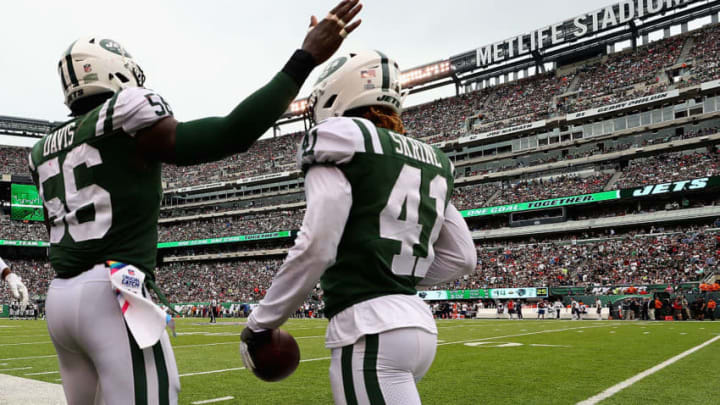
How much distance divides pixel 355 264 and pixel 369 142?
417 millimetres

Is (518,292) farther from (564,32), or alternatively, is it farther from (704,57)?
(564,32)

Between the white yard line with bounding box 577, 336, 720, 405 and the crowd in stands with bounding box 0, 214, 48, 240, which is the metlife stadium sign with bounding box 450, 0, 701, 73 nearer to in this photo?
the white yard line with bounding box 577, 336, 720, 405

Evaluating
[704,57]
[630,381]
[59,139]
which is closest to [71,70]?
[59,139]

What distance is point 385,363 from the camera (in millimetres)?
1831

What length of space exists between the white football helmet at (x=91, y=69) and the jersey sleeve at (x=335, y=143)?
1.00 m

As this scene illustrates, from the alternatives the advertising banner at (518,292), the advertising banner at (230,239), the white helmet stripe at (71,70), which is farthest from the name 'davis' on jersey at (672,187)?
the white helmet stripe at (71,70)

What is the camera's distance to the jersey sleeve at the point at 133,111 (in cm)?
190

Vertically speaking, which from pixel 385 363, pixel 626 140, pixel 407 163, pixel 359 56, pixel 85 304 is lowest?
A: pixel 385 363

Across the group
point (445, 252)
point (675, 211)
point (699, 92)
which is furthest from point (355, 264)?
point (699, 92)

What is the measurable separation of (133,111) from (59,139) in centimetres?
48

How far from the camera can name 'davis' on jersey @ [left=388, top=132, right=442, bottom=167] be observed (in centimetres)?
204

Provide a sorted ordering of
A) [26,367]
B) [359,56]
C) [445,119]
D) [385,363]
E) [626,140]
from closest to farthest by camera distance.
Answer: [385,363]
[359,56]
[26,367]
[626,140]
[445,119]

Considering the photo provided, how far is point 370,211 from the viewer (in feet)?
6.28

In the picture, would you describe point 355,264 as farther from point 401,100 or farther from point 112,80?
point 112,80
